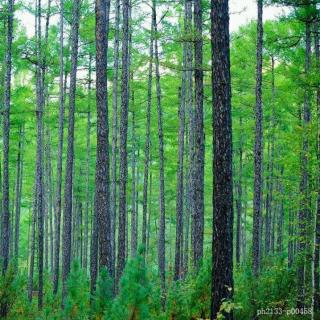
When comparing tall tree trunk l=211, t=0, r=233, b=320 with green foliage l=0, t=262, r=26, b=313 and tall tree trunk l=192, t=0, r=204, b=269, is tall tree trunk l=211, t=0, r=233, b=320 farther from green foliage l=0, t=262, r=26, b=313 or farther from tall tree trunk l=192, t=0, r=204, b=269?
green foliage l=0, t=262, r=26, b=313

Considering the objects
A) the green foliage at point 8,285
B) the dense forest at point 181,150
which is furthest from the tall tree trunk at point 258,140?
the green foliage at point 8,285

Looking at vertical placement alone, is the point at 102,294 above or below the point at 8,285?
above

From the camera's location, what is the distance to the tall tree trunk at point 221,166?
637 centimetres

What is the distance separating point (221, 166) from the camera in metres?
6.58

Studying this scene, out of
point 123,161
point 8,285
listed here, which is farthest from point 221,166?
point 8,285

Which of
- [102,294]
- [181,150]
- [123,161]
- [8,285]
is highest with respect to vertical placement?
[181,150]

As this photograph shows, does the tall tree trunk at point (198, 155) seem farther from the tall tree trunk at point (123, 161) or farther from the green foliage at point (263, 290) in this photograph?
the tall tree trunk at point (123, 161)

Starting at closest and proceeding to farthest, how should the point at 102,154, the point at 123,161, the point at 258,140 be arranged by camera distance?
1. the point at 102,154
2. the point at 123,161
3. the point at 258,140

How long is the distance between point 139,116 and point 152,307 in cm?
1376

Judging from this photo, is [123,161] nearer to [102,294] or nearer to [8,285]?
[8,285]

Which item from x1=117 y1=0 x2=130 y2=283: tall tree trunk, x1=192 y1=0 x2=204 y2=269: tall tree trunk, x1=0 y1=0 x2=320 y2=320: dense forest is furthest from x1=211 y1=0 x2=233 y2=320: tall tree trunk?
x1=117 y1=0 x2=130 y2=283: tall tree trunk

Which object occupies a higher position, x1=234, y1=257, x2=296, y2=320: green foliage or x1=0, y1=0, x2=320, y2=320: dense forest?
x1=0, y1=0, x2=320, y2=320: dense forest

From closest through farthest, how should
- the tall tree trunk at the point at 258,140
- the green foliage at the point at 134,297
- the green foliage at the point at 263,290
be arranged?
the green foliage at the point at 134,297, the green foliage at the point at 263,290, the tall tree trunk at the point at 258,140

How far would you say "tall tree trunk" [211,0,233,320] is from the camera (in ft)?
A: 20.9
